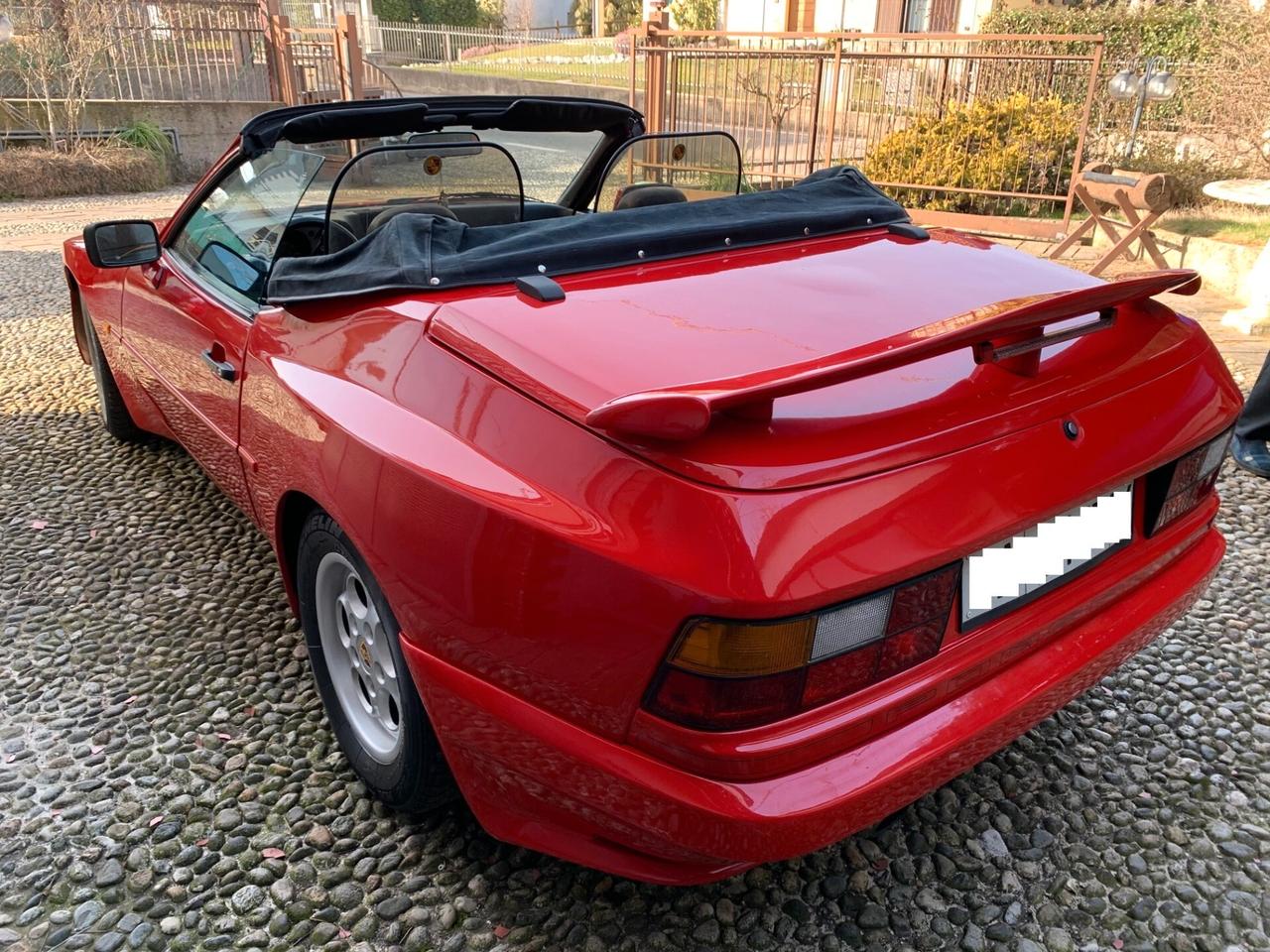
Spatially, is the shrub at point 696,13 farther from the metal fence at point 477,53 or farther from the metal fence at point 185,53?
the metal fence at point 185,53

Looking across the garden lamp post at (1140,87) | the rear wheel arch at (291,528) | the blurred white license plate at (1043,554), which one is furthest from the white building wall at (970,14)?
the rear wheel arch at (291,528)

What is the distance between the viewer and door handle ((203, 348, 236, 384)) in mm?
2555

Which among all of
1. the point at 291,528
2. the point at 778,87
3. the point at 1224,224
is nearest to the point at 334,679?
the point at 291,528

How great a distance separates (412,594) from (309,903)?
769mm

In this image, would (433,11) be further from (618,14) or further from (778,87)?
(778,87)

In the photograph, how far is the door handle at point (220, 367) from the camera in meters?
2.55

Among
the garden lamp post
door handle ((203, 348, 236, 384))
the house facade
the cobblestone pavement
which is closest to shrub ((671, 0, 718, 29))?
the house facade

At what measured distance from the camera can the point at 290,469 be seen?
7.19 feet

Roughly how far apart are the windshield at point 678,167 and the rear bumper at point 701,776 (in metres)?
1.91

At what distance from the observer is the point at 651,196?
3.00 metres

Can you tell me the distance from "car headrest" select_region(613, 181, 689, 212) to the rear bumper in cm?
172

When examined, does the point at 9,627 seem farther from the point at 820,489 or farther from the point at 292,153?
the point at 820,489

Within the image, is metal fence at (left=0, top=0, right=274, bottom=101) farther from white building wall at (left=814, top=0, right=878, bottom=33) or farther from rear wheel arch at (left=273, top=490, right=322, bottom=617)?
rear wheel arch at (left=273, top=490, right=322, bottom=617)

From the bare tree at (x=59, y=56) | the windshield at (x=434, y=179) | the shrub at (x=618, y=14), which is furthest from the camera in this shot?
the shrub at (x=618, y=14)
